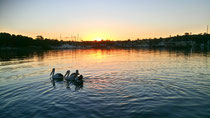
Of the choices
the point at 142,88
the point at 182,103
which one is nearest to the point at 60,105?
the point at 142,88

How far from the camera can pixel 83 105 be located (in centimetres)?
991

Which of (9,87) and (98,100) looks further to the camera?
(9,87)

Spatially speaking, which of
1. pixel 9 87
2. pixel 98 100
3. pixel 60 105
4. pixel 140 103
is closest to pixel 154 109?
pixel 140 103

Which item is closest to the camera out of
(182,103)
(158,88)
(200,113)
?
(200,113)

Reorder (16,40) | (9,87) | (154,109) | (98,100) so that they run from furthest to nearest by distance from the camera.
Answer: (16,40) < (9,87) < (98,100) < (154,109)

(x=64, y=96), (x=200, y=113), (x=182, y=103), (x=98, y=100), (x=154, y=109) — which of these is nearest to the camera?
(x=200, y=113)

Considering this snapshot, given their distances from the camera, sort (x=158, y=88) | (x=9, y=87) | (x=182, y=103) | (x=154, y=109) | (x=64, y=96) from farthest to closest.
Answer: (x=9, y=87), (x=158, y=88), (x=64, y=96), (x=182, y=103), (x=154, y=109)

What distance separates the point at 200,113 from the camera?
847 cm

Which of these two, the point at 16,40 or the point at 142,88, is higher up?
the point at 16,40

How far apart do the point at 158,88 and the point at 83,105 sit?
22.8 feet

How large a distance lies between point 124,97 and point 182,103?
387 cm

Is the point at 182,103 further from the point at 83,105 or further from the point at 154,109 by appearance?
the point at 83,105

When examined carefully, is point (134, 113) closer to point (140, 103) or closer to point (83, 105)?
point (140, 103)

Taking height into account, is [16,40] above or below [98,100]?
above
